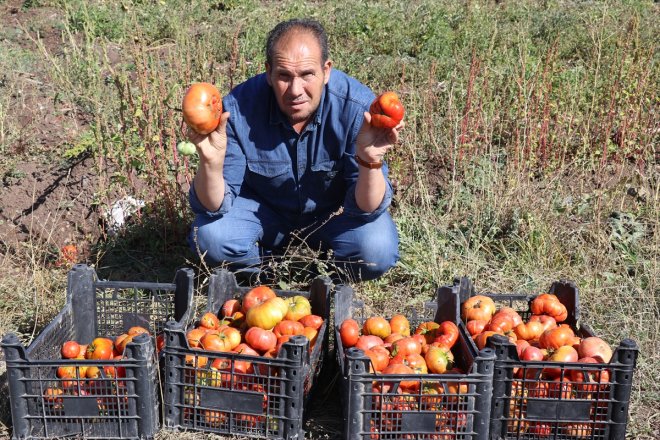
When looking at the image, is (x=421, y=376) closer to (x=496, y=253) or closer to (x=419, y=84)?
(x=496, y=253)

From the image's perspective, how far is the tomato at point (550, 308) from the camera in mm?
3391

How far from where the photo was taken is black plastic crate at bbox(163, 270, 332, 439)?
2.83 metres

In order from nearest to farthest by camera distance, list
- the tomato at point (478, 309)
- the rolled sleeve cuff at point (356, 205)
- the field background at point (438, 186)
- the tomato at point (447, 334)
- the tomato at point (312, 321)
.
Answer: the tomato at point (447, 334), the tomato at point (312, 321), the tomato at point (478, 309), the rolled sleeve cuff at point (356, 205), the field background at point (438, 186)

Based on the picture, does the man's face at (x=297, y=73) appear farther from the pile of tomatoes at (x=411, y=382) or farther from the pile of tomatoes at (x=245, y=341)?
the pile of tomatoes at (x=411, y=382)

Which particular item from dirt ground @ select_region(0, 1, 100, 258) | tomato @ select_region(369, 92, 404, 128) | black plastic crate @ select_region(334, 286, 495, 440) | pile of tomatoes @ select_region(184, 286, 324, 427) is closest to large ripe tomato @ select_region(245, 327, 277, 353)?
pile of tomatoes @ select_region(184, 286, 324, 427)

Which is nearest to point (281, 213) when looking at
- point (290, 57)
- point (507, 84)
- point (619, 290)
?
point (290, 57)

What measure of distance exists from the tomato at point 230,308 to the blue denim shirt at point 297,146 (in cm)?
55

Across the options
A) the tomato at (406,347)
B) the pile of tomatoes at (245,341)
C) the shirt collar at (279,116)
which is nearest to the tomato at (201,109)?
the shirt collar at (279,116)

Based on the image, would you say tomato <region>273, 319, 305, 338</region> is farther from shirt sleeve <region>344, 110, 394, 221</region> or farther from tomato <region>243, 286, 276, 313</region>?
shirt sleeve <region>344, 110, 394, 221</region>

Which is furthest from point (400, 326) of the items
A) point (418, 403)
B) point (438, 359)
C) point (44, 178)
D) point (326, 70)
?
point (44, 178)

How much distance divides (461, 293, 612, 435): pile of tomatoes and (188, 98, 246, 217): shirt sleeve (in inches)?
53.8

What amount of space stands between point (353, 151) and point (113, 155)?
63.8 inches

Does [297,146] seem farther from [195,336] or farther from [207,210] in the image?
[195,336]

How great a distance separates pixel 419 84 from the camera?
6.47 meters
